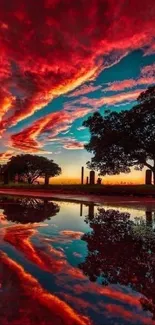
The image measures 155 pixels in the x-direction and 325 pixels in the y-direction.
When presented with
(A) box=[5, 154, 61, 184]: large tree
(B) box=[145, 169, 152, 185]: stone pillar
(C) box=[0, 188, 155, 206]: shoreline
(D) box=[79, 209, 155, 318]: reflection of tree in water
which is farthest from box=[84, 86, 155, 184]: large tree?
(A) box=[5, 154, 61, 184]: large tree

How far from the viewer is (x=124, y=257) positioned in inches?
223

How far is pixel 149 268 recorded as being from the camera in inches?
193

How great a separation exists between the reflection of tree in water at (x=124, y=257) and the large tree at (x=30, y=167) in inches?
2606

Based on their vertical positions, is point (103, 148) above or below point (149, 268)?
above

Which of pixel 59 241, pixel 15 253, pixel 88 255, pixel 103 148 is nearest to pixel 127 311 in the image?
pixel 88 255

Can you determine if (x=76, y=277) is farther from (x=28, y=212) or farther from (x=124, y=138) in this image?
(x=124, y=138)

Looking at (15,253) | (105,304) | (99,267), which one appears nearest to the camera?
(105,304)

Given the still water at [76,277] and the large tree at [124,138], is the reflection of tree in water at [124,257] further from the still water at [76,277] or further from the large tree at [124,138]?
the large tree at [124,138]

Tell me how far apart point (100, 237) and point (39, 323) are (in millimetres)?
4731

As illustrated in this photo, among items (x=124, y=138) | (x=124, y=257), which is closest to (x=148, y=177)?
(x=124, y=138)

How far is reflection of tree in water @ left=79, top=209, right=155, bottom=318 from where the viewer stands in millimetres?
4246

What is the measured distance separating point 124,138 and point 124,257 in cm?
2708

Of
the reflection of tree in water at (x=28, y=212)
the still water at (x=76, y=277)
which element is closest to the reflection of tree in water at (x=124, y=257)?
the still water at (x=76, y=277)

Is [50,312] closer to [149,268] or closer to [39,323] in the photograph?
[39,323]
